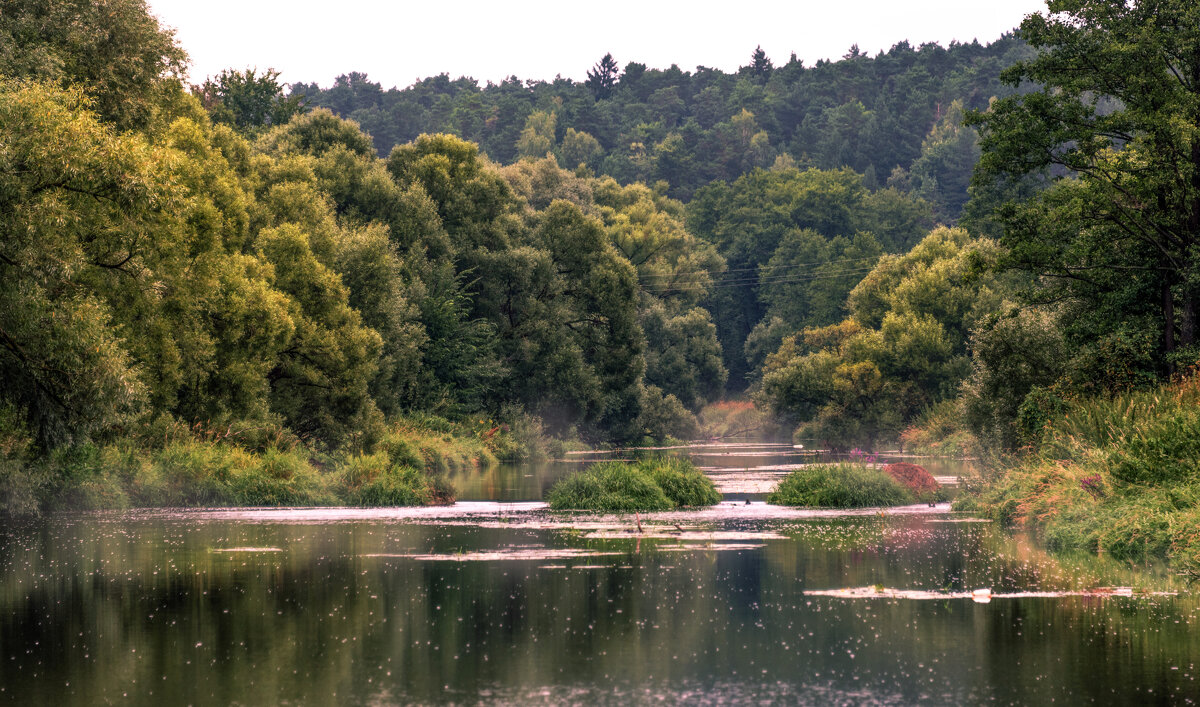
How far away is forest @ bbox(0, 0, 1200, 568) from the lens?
1121 inches

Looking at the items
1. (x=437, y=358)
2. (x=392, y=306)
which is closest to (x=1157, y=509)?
(x=392, y=306)

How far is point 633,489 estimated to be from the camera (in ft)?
117

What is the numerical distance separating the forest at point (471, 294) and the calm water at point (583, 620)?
6.13m

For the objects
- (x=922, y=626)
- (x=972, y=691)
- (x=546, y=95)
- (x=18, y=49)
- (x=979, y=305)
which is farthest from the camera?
(x=546, y=95)

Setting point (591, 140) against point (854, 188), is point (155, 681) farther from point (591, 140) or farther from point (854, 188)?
point (591, 140)

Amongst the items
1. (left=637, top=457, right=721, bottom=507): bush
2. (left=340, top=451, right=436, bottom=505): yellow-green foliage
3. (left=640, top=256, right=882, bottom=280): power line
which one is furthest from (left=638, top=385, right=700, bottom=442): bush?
(left=637, top=457, right=721, bottom=507): bush

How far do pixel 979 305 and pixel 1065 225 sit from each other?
51497 millimetres

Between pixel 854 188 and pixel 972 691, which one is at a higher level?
pixel 854 188

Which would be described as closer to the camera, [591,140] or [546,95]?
[591,140]

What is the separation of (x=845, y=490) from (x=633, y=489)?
6133 mm

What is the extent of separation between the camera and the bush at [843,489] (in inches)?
1435

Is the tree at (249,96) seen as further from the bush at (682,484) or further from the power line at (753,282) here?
the bush at (682,484)

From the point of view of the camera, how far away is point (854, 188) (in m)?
140

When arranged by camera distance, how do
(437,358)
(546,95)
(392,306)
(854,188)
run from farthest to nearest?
1. (546,95)
2. (854,188)
3. (437,358)
4. (392,306)
